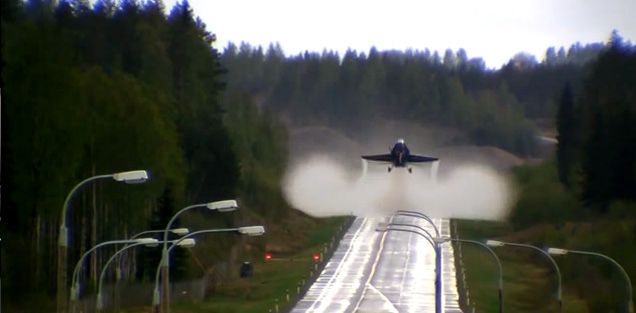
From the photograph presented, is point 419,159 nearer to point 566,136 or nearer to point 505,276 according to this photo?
point 566,136

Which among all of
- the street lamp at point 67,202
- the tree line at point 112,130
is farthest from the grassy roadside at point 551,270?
the street lamp at point 67,202

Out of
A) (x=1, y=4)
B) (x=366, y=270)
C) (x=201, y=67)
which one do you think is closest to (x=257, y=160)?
(x=201, y=67)

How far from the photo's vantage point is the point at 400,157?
89625 mm

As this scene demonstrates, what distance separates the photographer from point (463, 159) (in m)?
92.1

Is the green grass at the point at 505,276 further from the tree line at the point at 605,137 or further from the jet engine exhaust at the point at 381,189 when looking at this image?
the tree line at the point at 605,137

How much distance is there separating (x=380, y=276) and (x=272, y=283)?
31.7 feet

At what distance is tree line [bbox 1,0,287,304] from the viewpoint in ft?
204

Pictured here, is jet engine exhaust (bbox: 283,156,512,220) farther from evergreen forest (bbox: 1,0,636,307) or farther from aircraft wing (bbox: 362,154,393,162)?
evergreen forest (bbox: 1,0,636,307)

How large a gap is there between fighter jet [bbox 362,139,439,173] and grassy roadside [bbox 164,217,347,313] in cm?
531

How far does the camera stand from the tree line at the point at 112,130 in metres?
62.3

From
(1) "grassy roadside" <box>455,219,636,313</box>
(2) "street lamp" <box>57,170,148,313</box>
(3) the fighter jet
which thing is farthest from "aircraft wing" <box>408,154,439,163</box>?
(2) "street lamp" <box>57,170,148,313</box>

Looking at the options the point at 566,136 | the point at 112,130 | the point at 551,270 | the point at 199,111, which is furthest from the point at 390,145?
the point at 112,130

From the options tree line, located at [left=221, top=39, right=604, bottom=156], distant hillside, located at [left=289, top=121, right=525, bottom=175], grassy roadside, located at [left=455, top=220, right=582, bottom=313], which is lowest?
grassy roadside, located at [left=455, top=220, right=582, bottom=313]

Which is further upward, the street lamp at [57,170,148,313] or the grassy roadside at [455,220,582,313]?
the street lamp at [57,170,148,313]
